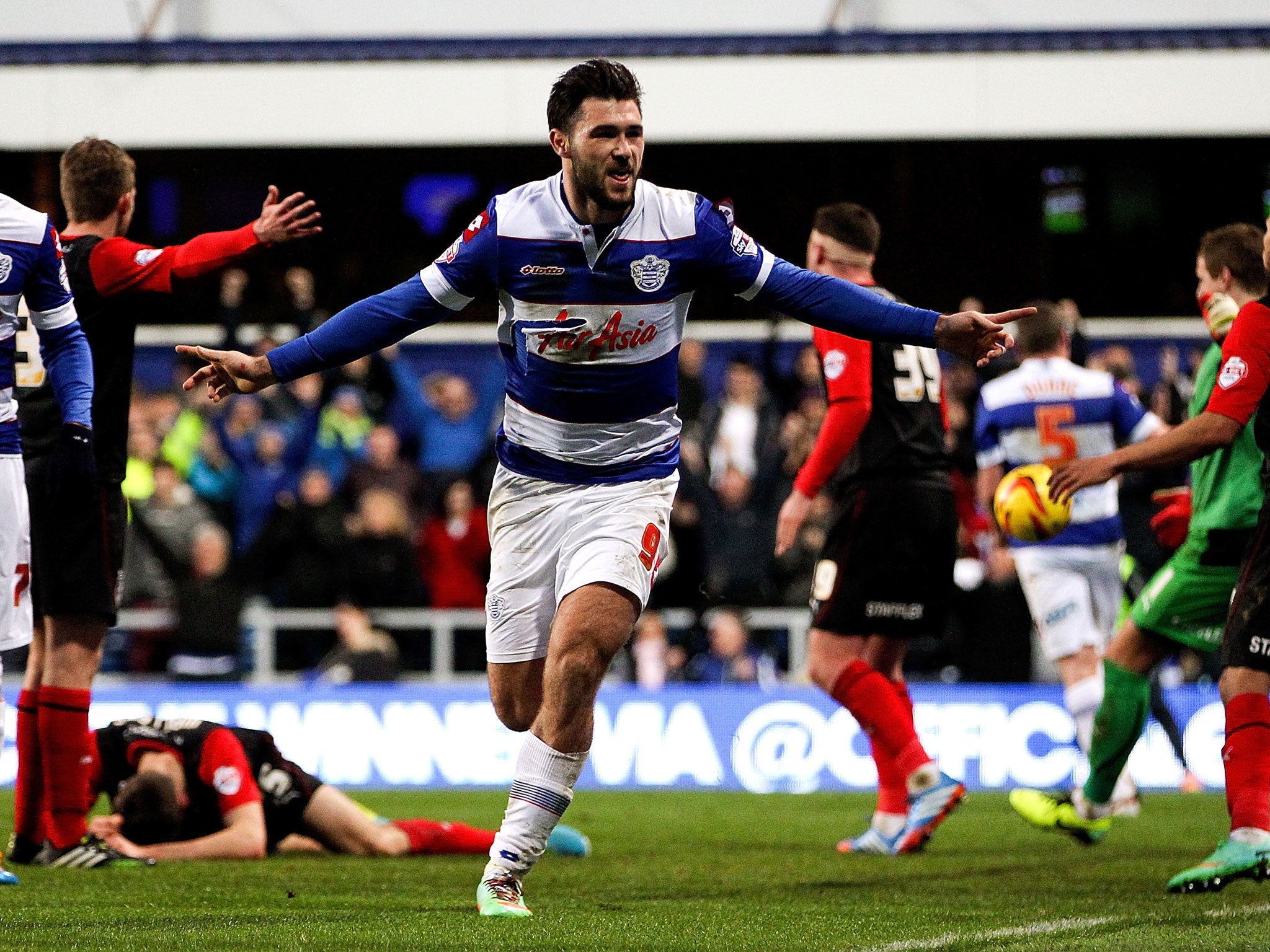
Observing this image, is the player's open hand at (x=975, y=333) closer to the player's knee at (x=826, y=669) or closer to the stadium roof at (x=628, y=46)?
the player's knee at (x=826, y=669)

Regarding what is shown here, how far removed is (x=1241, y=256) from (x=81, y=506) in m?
4.35

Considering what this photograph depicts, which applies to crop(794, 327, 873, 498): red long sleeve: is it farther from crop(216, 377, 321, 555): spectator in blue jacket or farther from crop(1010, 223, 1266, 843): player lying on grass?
crop(216, 377, 321, 555): spectator in blue jacket

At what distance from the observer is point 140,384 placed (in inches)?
679

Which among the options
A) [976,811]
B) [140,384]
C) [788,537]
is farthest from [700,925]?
[140,384]

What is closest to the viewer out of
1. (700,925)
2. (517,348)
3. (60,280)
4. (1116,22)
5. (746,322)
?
(700,925)

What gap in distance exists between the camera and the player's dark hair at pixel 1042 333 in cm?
960

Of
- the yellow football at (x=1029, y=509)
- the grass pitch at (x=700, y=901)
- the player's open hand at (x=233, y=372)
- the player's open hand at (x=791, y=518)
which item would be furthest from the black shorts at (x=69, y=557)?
the yellow football at (x=1029, y=509)

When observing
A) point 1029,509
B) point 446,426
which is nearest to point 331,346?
point 1029,509

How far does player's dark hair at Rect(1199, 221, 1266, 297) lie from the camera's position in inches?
265

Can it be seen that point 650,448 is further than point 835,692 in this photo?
No

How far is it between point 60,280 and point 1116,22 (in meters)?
13.1

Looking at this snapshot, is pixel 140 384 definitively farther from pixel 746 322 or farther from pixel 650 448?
pixel 650 448

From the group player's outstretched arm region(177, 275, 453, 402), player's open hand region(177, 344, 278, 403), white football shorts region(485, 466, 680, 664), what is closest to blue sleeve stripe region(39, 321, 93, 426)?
player's outstretched arm region(177, 275, 453, 402)

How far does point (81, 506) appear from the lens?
6785 mm
